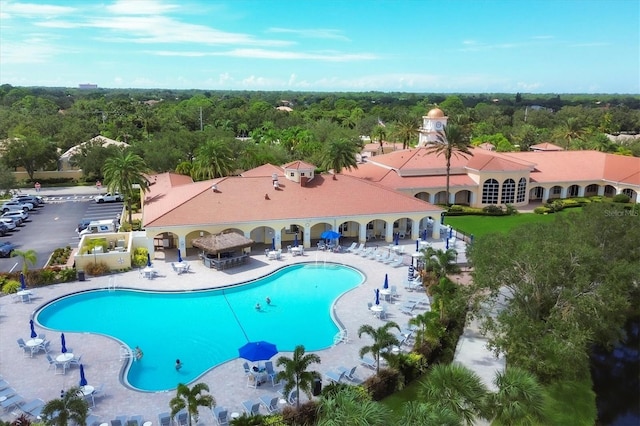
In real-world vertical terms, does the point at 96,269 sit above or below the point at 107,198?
below

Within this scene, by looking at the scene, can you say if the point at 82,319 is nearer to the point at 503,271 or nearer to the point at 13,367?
the point at 13,367

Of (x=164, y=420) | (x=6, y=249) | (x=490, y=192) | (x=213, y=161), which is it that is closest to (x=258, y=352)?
(x=164, y=420)

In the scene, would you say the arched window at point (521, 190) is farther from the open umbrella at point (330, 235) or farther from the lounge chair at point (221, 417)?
the lounge chair at point (221, 417)

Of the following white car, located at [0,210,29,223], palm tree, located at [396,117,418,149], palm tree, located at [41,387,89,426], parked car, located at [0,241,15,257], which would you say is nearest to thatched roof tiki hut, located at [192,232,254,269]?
parked car, located at [0,241,15,257]

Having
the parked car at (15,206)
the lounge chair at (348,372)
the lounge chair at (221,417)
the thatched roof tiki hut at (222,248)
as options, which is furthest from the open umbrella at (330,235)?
the parked car at (15,206)

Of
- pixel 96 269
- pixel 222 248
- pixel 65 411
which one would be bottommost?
pixel 96 269

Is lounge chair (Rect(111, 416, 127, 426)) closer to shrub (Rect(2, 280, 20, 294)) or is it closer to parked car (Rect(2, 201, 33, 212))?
shrub (Rect(2, 280, 20, 294))

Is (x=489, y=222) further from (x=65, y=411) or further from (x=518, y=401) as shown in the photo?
(x=65, y=411)
